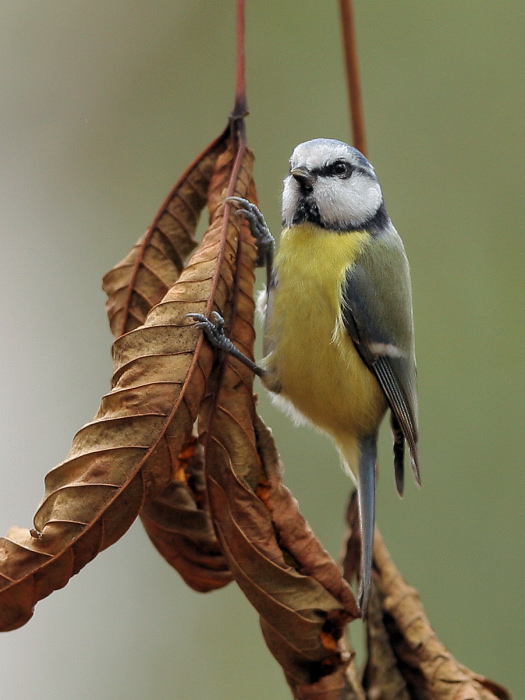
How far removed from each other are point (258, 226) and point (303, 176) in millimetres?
245

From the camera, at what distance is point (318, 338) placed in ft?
5.69

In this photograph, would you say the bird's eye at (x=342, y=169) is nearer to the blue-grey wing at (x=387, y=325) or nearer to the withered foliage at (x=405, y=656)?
the blue-grey wing at (x=387, y=325)

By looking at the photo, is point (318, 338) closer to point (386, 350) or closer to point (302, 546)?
point (386, 350)

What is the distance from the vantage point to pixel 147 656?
3.13 meters

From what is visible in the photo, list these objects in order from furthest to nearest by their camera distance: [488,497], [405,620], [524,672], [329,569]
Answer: [488,497]
[524,672]
[405,620]
[329,569]

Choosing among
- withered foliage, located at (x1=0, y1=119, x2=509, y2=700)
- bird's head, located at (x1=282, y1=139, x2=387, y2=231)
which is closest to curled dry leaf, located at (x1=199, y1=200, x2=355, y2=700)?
withered foliage, located at (x1=0, y1=119, x2=509, y2=700)

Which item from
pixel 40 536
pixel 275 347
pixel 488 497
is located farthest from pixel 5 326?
pixel 40 536

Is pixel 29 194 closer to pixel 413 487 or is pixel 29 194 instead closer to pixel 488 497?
pixel 413 487

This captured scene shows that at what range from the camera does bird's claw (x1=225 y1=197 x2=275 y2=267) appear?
4.51 feet

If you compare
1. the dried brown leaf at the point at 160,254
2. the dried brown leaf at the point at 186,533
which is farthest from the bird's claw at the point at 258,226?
the dried brown leaf at the point at 186,533

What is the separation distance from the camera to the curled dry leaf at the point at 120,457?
1.05m

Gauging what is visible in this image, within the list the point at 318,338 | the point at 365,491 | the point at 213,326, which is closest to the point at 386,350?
the point at 318,338

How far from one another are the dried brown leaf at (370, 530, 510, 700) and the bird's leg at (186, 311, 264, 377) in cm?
56

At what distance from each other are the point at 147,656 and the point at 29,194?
6.03 ft
